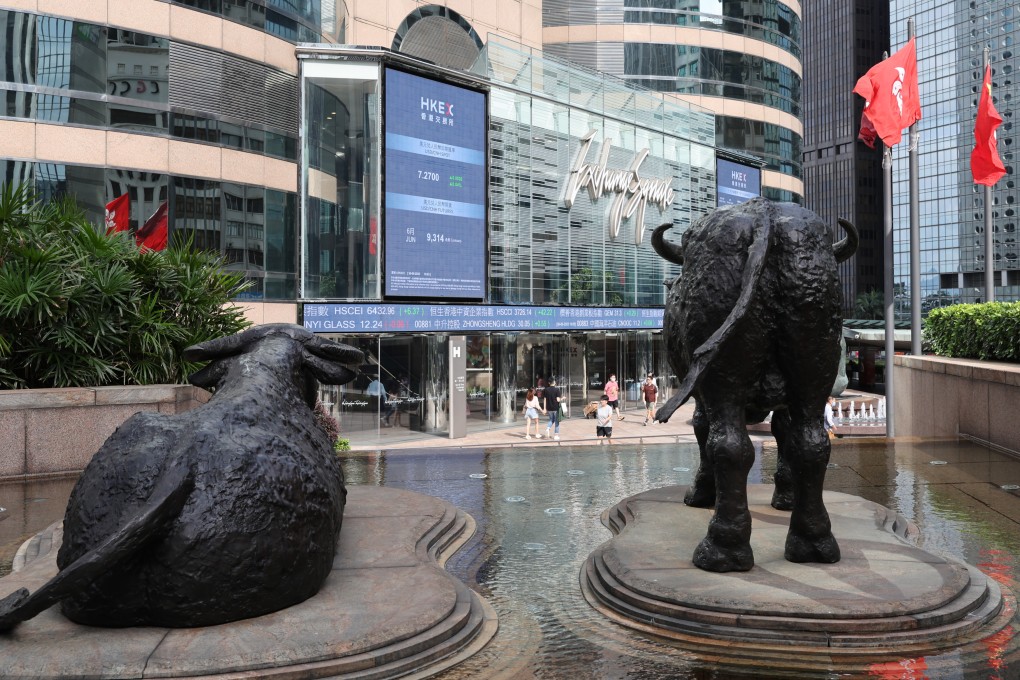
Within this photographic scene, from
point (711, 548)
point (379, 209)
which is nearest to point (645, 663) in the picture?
point (711, 548)

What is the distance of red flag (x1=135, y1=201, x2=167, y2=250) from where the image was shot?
18.9 meters

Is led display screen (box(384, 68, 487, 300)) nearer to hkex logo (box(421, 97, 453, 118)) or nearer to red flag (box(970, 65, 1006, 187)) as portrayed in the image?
hkex logo (box(421, 97, 453, 118))

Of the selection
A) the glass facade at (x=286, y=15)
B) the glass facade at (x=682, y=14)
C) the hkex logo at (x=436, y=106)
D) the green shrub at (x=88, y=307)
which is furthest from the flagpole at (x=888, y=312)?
the glass facade at (x=682, y=14)

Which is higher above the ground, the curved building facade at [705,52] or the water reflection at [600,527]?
the curved building facade at [705,52]

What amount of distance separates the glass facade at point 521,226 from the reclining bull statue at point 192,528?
18271mm

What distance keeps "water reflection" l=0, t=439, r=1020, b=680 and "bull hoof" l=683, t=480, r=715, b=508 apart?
2.60ft

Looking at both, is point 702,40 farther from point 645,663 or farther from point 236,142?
point 645,663

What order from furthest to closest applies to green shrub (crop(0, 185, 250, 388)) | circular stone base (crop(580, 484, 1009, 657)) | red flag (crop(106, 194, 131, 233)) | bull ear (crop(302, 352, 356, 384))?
red flag (crop(106, 194, 131, 233)) → green shrub (crop(0, 185, 250, 388)) → bull ear (crop(302, 352, 356, 384)) → circular stone base (crop(580, 484, 1009, 657))

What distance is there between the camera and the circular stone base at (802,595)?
156 inches

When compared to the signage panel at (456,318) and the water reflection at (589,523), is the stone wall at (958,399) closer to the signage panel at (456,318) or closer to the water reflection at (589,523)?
the water reflection at (589,523)

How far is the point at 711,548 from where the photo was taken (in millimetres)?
4820

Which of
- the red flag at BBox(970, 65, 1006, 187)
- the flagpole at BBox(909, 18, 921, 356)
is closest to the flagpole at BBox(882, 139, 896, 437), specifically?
the flagpole at BBox(909, 18, 921, 356)

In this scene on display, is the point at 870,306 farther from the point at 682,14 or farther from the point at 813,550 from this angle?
the point at 813,550

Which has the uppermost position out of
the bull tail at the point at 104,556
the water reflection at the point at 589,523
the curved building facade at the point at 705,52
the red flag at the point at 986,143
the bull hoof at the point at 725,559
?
the curved building facade at the point at 705,52
